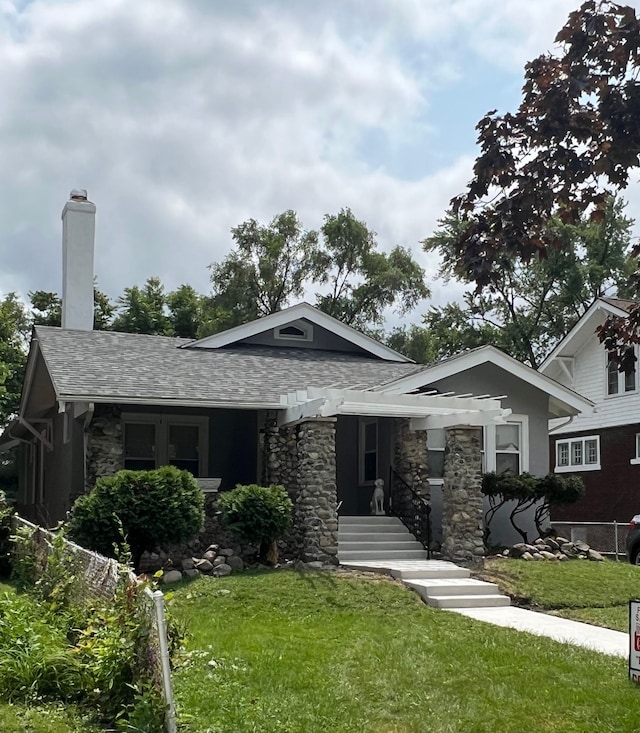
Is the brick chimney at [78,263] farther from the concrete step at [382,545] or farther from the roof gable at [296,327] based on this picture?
the concrete step at [382,545]

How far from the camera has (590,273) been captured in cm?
3812

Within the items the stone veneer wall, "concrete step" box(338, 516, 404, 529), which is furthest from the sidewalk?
the stone veneer wall

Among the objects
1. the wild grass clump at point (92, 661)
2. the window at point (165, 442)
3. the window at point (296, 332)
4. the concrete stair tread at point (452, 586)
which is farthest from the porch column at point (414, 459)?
the wild grass clump at point (92, 661)

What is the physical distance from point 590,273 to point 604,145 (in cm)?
3358

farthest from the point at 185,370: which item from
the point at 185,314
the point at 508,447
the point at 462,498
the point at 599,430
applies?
the point at 185,314

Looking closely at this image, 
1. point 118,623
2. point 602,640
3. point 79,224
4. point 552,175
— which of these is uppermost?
point 79,224

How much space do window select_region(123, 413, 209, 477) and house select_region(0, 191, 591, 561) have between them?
2 centimetres

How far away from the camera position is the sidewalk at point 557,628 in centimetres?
982

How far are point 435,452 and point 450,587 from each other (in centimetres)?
551

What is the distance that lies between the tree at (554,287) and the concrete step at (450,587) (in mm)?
24930

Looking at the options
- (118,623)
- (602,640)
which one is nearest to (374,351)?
(602,640)

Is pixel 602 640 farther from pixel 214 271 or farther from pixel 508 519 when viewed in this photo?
pixel 214 271

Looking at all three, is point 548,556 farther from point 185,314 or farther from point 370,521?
point 185,314

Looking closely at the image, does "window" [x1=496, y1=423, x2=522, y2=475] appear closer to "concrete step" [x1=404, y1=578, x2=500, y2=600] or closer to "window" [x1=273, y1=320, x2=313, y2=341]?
"window" [x1=273, y1=320, x2=313, y2=341]
